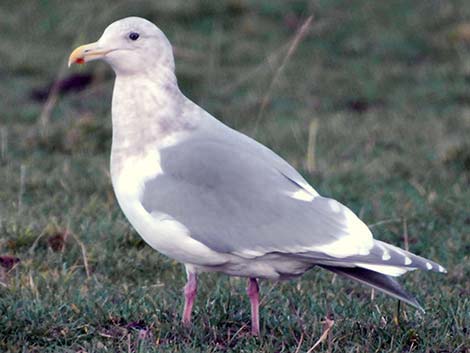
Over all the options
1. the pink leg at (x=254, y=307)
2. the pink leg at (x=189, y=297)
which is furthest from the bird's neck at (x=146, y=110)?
the pink leg at (x=254, y=307)

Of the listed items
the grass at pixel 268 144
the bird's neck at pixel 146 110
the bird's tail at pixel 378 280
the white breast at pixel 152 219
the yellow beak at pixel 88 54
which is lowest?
the grass at pixel 268 144

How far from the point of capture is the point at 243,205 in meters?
4.52

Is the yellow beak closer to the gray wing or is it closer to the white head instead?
the white head

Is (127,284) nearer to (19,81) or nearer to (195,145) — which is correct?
(195,145)

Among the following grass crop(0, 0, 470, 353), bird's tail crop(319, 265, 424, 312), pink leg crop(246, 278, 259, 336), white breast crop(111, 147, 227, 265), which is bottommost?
grass crop(0, 0, 470, 353)

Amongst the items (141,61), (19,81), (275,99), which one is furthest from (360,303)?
(19,81)

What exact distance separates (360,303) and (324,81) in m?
5.66

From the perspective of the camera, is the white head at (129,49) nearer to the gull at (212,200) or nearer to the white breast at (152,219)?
the gull at (212,200)

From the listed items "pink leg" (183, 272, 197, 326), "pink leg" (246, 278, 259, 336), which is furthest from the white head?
"pink leg" (246, 278, 259, 336)

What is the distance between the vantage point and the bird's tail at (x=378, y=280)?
4.34m

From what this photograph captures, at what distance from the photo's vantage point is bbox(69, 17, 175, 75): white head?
190 inches

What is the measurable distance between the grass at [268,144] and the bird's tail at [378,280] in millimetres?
236

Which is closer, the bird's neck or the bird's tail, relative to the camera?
the bird's tail

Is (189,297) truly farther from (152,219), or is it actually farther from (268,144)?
(268,144)
